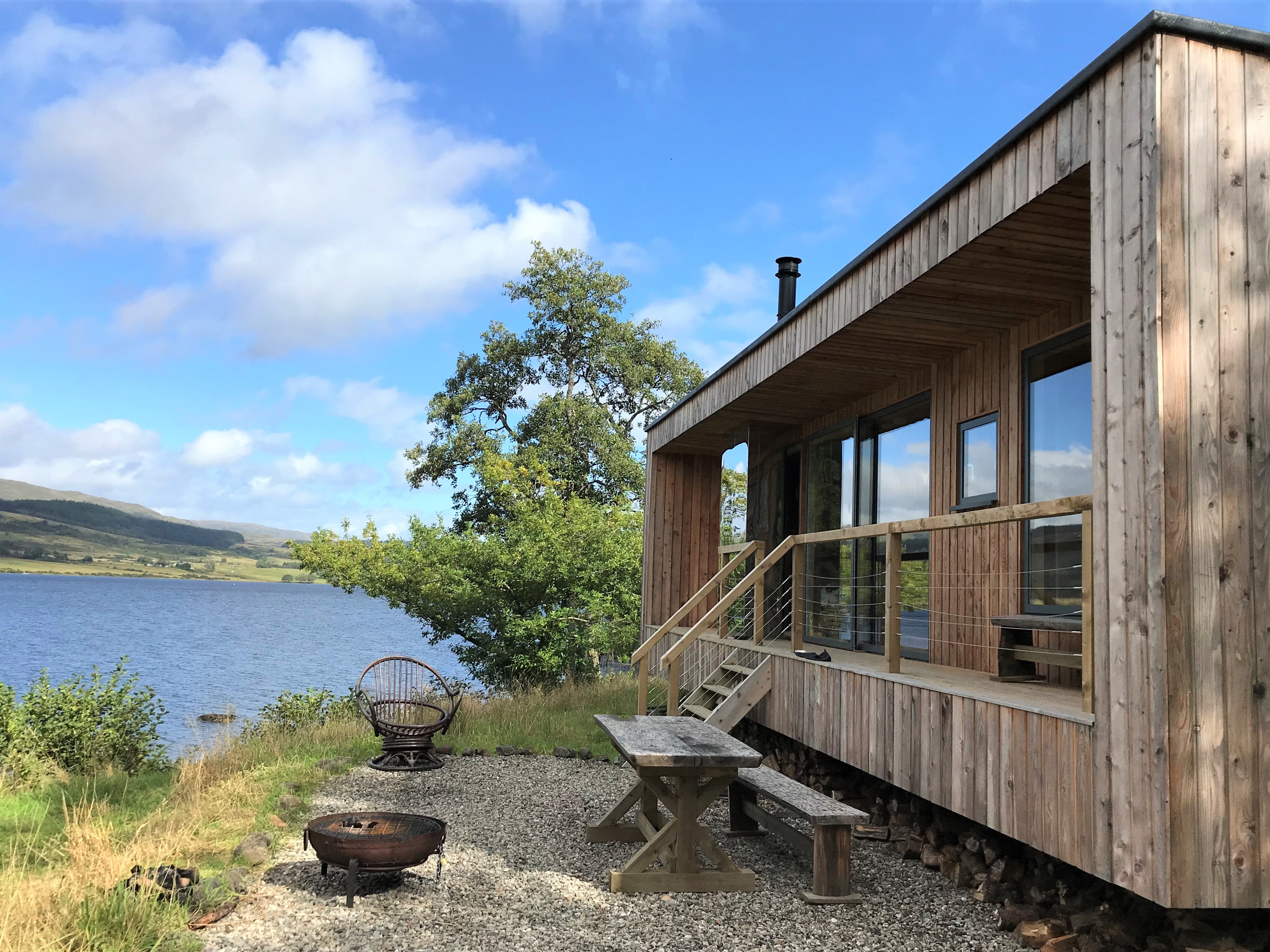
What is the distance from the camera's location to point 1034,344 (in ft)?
20.4

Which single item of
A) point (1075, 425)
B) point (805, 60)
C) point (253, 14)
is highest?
point (253, 14)

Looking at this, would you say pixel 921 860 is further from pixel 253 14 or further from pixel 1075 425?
pixel 253 14

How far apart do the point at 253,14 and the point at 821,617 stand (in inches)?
625

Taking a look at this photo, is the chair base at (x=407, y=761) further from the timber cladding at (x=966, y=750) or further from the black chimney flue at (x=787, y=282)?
the black chimney flue at (x=787, y=282)

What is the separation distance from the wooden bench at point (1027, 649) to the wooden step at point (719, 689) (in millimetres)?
2111

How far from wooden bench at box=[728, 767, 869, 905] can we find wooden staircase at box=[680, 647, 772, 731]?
1.27 meters

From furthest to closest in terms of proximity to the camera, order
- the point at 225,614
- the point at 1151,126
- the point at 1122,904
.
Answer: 1. the point at 225,614
2. the point at 1122,904
3. the point at 1151,126

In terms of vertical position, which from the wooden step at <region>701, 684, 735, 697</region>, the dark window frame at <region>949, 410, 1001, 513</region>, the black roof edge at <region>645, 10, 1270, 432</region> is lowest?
the wooden step at <region>701, 684, 735, 697</region>

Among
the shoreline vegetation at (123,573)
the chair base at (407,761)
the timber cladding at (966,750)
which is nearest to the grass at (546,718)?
the chair base at (407,761)

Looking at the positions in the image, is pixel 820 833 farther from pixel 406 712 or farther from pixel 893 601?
pixel 406 712

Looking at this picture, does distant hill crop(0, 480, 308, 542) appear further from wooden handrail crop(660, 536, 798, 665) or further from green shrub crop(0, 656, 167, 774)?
wooden handrail crop(660, 536, 798, 665)

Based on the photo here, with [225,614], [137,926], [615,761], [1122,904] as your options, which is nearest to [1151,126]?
[1122,904]

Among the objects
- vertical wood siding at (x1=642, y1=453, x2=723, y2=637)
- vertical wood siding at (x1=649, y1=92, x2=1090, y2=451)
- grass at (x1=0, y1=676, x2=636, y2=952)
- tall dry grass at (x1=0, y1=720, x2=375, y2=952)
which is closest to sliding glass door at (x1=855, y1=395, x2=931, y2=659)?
vertical wood siding at (x1=649, y1=92, x2=1090, y2=451)

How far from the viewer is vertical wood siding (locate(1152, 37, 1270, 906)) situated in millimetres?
3275
